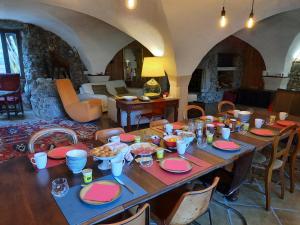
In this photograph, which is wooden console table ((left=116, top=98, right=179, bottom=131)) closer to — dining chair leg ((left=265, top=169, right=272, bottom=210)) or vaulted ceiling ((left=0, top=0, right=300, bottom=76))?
vaulted ceiling ((left=0, top=0, right=300, bottom=76))

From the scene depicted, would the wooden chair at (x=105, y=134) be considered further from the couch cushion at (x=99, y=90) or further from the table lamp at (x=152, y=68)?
the couch cushion at (x=99, y=90)

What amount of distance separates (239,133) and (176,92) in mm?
2472

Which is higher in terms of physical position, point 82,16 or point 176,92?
point 82,16

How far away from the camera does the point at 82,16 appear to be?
513 centimetres

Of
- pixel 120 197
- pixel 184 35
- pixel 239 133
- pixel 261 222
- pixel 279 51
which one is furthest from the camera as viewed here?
pixel 279 51

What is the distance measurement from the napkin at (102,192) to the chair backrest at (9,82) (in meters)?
5.95

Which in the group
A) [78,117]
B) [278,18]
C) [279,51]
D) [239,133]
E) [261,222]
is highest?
[278,18]

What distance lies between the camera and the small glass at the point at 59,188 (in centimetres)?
121

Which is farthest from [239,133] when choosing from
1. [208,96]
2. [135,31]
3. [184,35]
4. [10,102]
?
[208,96]

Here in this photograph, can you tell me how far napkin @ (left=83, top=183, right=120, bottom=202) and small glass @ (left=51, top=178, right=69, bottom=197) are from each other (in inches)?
5.2

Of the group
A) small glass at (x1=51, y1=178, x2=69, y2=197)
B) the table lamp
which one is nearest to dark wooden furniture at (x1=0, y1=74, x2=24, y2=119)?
the table lamp

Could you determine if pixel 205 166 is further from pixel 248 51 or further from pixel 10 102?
pixel 248 51

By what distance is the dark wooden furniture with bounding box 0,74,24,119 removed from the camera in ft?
18.0

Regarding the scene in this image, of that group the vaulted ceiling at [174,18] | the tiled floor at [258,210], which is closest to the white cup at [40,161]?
the tiled floor at [258,210]
